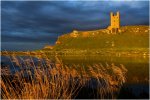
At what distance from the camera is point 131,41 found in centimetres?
18488

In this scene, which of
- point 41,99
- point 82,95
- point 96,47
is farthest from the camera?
point 96,47

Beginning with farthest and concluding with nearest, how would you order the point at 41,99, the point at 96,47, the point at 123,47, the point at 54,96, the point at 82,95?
the point at 96,47
the point at 123,47
the point at 82,95
the point at 54,96
the point at 41,99

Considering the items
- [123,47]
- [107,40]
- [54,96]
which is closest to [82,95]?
[54,96]

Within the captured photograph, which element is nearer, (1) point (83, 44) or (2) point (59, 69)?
(2) point (59, 69)

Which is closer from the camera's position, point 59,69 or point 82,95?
point 59,69

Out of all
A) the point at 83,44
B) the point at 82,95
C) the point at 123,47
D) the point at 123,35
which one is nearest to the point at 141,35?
the point at 123,35

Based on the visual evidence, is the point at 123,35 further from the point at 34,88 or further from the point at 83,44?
the point at 34,88

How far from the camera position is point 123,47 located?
Answer: 577ft

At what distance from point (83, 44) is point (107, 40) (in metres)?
16.8

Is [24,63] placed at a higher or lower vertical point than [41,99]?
higher

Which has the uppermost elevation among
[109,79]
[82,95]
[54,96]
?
[109,79]

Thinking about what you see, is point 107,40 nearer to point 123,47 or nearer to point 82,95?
point 123,47

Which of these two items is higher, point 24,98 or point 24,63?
point 24,63

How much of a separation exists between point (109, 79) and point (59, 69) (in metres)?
1.54
